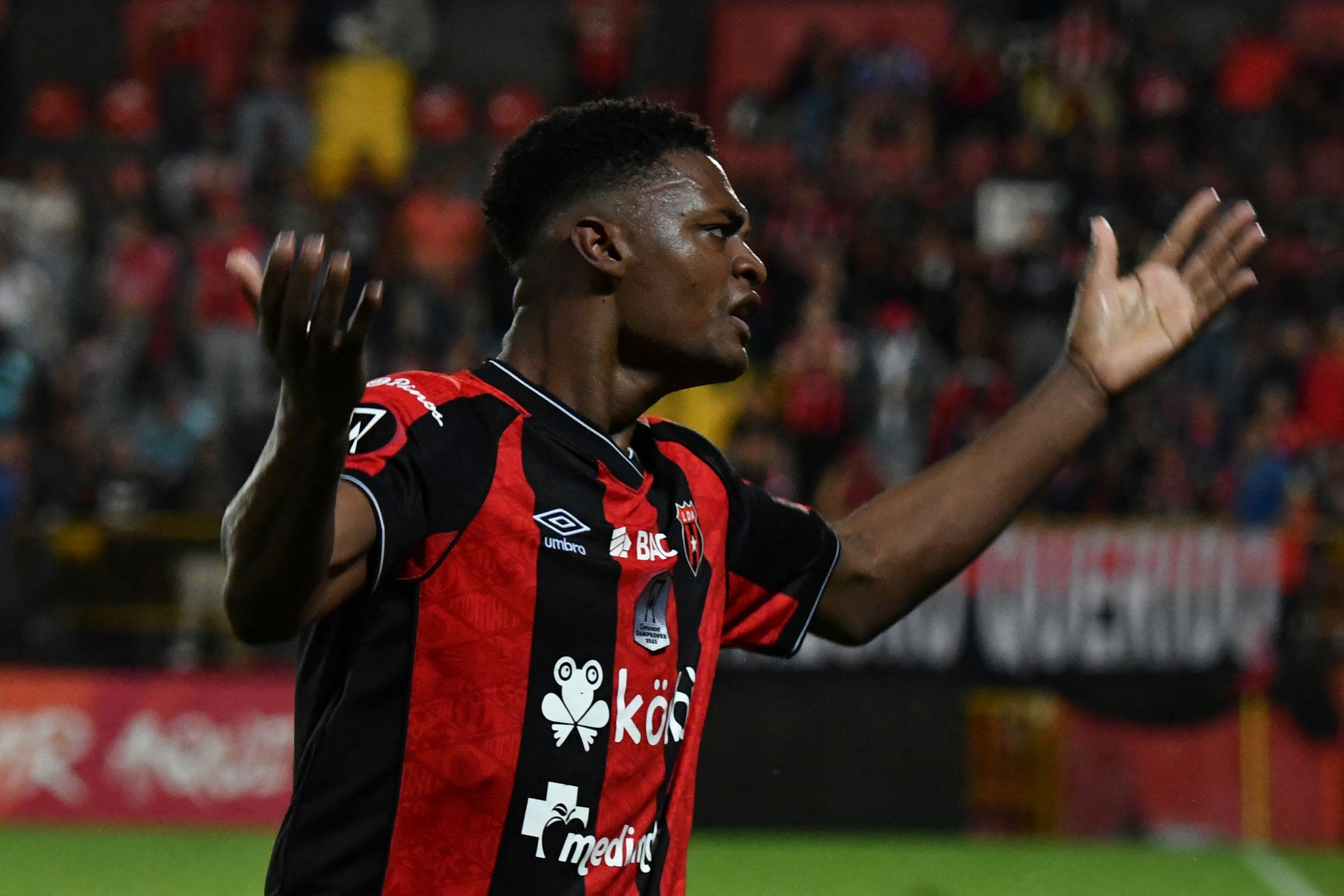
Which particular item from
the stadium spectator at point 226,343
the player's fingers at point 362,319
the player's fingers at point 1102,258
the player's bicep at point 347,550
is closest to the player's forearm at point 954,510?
the player's fingers at point 1102,258

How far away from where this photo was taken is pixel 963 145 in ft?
50.8

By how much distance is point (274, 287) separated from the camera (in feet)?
7.02

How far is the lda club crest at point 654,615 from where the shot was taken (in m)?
2.83

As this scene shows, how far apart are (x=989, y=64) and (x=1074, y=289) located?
11.9 feet

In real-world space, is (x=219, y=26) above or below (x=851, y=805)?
above

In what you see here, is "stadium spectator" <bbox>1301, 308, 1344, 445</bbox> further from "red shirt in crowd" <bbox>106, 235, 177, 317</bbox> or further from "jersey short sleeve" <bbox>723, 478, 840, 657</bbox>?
"jersey short sleeve" <bbox>723, 478, 840, 657</bbox>

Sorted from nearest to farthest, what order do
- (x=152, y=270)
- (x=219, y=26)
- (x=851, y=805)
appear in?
(x=851, y=805) → (x=152, y=270) → (x=219, y=26)

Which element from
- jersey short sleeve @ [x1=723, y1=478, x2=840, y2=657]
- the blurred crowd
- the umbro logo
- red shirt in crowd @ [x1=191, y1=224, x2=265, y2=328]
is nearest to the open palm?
jersey short sleeve @ [x1=723, y1=478, x2=840, y2=657]

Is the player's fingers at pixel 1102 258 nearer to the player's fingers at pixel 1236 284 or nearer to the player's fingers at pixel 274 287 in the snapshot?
the player's fingers at pixel 1236 284

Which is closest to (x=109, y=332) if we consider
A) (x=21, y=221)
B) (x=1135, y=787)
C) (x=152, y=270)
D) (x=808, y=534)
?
(x=152, y=270)

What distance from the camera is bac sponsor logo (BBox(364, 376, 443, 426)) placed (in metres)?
2.70

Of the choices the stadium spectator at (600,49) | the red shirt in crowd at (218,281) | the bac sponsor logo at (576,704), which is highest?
the stadium spectator at (600,49)

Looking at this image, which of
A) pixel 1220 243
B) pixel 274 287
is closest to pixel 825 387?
pixel 1220 243

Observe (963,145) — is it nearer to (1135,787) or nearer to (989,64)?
(989,64)
